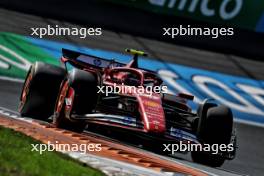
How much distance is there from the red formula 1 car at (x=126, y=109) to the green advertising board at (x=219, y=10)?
9.75 m

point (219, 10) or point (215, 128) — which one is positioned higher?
point (219, 10)

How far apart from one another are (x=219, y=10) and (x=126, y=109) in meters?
11.3

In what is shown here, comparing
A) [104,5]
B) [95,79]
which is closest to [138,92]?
[95,79]

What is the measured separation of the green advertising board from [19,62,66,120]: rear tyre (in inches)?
386

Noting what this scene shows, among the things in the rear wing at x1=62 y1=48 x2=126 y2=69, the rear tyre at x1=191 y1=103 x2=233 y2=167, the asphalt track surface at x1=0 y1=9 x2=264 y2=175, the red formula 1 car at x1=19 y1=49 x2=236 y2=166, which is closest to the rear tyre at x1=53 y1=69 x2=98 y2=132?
the red formula 1 car at x1=19 y1=49 x2=236 y2=166

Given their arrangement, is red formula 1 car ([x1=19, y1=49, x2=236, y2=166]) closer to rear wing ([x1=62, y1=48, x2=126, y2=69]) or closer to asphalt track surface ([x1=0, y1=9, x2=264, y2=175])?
rear wing ([x1=62, y1=48, x2=126, y2=69])

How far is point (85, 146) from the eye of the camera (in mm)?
9000

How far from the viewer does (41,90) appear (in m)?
12.6

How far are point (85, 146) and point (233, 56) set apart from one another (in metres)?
13.5

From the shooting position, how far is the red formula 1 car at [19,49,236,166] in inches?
426

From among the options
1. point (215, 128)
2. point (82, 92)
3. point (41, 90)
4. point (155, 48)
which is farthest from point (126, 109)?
point (155, 48)

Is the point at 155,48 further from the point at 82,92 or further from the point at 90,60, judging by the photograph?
the point at 82,92

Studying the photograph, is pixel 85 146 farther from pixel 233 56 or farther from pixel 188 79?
pixel 233 56

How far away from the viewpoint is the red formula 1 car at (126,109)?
1083cm
